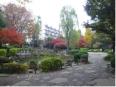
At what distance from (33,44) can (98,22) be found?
5677 cm

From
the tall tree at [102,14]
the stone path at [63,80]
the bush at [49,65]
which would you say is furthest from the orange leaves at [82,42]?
the stone path at [63,80]

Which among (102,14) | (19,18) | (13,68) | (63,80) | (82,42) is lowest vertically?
(63,80)

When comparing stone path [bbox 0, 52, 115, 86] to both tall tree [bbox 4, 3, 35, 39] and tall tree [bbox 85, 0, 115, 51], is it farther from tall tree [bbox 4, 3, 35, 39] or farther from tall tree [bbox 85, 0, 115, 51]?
tall tree [bbox 4, 3, 35, 39]

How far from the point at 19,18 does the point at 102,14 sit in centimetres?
3368

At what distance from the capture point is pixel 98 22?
1778 cm

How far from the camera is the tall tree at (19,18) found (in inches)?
1790

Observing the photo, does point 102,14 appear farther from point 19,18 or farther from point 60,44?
point 60,44

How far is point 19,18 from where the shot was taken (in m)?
47.8

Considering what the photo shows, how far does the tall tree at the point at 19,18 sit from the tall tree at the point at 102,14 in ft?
95.1

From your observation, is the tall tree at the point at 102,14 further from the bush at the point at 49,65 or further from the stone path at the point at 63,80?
the bush at the point at 49,65

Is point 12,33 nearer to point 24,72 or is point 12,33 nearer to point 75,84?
point 24,72

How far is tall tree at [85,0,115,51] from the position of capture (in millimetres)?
14730

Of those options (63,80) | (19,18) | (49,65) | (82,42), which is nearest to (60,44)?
(82,42)

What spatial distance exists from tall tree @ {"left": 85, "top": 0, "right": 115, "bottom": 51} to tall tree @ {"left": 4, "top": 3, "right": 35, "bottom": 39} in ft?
95.1
